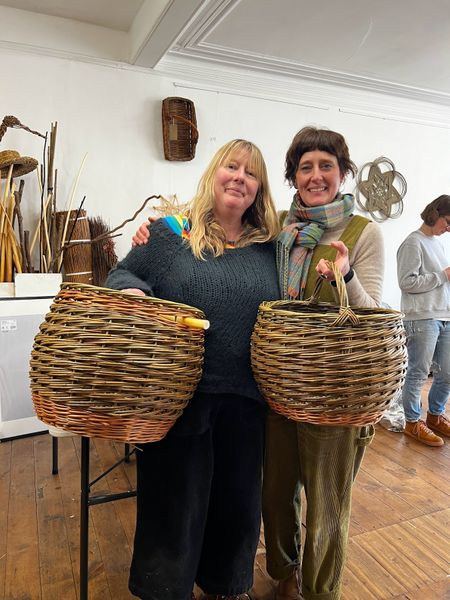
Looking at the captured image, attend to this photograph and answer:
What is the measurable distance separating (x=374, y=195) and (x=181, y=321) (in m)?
3.76

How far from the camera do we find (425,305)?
2648mm

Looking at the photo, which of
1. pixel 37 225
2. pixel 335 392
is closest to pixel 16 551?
pixel 335 392

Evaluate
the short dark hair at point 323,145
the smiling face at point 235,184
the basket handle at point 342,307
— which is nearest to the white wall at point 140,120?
the short dark hair at point 323,145

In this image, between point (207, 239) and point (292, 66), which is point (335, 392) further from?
point (292, 66)

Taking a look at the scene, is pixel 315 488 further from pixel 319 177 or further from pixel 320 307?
pixel 319 177

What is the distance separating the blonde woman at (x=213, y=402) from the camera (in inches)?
43.6

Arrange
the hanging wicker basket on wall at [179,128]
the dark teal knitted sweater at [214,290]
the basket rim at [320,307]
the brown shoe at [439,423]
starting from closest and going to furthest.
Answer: the basket rim at [320,307], the dark teal knitted sweater at [214,290], the brown shoe at [439,423], the hanging wicker basket on wall at [179,128]

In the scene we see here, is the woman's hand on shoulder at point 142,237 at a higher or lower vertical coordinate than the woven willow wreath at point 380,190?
lower

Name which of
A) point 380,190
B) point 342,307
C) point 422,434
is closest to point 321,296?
point 342,307

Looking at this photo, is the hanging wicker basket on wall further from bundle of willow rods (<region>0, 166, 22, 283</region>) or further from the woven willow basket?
the woven willow basket

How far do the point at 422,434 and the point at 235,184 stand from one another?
220 cm

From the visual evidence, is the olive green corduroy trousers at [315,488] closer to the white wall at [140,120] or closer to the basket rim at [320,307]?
the basket rim at [320,307]

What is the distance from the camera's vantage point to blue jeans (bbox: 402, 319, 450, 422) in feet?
8.79

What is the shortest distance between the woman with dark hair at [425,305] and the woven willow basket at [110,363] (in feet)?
6.95
